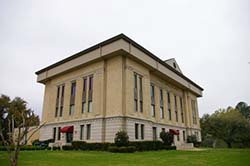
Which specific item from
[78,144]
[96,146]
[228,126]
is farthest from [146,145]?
[228,126]

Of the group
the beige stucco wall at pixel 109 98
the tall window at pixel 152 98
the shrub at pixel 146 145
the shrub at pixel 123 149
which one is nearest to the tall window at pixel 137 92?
the beige stucco wall at pixel 109 98

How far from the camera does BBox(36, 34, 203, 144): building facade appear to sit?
27.8 m

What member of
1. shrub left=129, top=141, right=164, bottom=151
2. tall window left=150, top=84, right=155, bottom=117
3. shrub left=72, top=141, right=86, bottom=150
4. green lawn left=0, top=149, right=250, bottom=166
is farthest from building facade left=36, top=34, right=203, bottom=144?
green lawn left=0, top=149, right=250, bottom=166

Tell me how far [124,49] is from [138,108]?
27.0 feet

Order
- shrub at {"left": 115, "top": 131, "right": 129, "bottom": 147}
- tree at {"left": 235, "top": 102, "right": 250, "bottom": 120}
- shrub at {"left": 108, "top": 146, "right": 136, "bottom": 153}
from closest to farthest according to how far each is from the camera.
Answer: shrub at {"left": 108, "top": 146, "right": 136, "bottom": 153}
shrub at {"left": 115, "top": 131, "right": 129, "bottom": 147}
tree at {"left": 235, "top": 102, "right": 250, "bottom": 120}

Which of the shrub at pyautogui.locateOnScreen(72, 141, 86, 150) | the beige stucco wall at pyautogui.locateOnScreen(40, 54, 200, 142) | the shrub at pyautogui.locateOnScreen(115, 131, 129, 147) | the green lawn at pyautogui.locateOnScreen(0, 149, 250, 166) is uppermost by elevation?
the beige stucco wall at pyautogui.locateOnScreen(40, 54, 200, 142)

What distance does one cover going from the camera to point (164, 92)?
39531 millimetres

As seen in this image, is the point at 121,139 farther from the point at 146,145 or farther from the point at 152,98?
the point at 152,98

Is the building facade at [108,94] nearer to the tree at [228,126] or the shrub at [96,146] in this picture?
the shrub at [96,146]

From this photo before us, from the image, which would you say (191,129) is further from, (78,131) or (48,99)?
(48,99)

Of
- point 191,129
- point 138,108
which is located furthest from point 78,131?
point 191,129

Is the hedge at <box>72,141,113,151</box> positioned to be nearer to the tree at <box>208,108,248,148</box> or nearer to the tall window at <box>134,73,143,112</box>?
the tall window at <box>134,73,143,112</box>

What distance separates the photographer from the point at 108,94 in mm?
28953

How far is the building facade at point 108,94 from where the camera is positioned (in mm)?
27750
